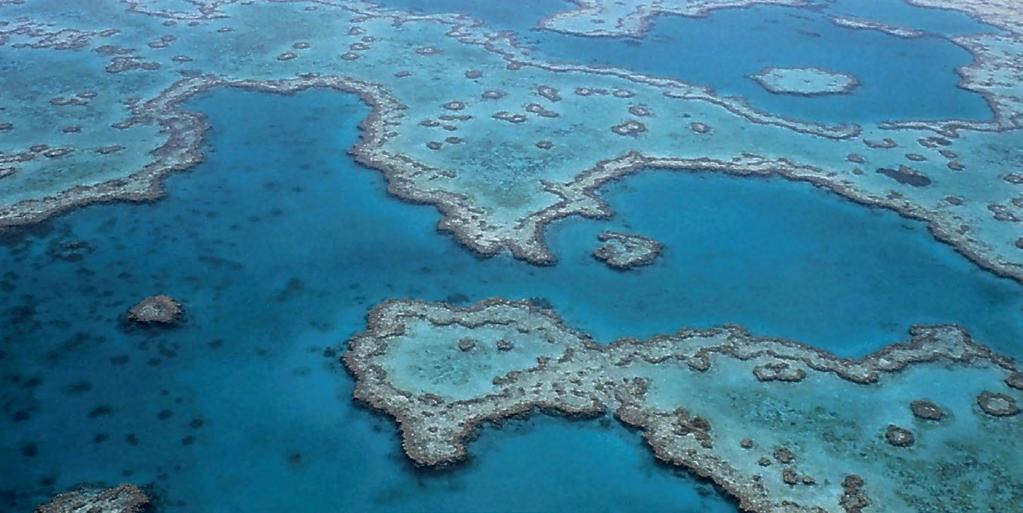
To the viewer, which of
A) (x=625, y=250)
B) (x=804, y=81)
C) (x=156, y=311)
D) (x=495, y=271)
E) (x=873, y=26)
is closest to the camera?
(x=156, y=311)

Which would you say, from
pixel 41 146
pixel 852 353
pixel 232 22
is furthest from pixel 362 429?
pixel 232 22

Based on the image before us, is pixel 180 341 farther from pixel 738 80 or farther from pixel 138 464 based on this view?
pixel 738 80

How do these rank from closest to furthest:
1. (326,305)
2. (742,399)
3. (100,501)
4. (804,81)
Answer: (100,501)
(742,399)
(326,305)
(804,81)

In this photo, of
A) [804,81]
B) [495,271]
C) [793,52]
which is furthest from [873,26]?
[495,271]

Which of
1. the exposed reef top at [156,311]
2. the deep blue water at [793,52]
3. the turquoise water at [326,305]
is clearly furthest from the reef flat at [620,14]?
the exposed reef top at [156,311]

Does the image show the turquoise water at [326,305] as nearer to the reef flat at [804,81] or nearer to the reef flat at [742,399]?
the reef flat at [742,399]

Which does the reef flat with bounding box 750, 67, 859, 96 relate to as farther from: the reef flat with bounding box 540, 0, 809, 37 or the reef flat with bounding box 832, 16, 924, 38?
the reef flat with bounding box 832, 16, 924, 38

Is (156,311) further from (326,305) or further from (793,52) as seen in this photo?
(793,52)
